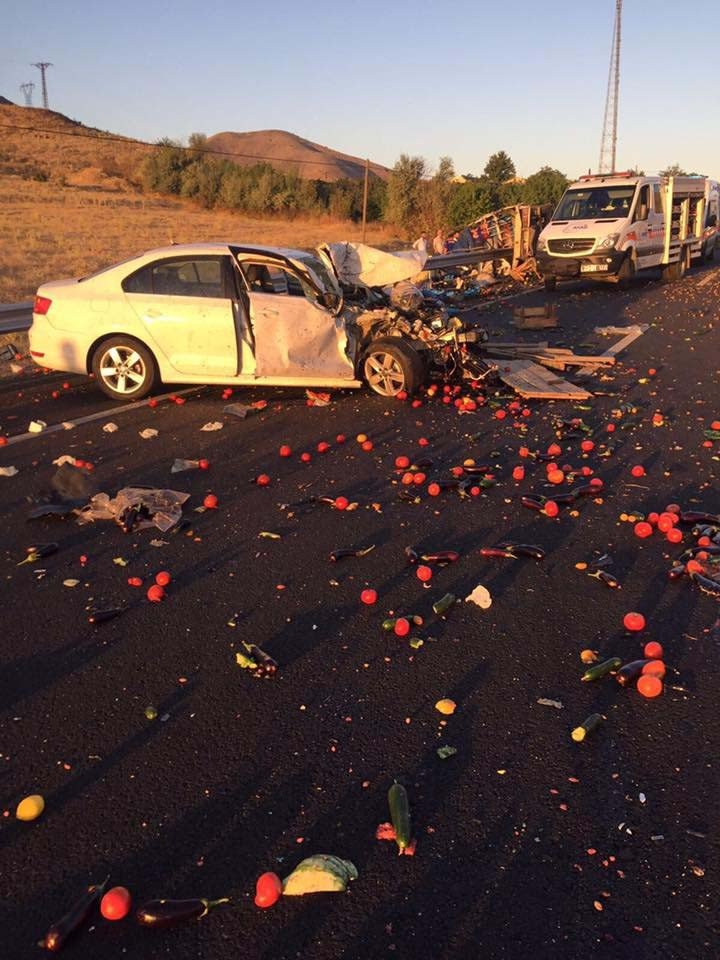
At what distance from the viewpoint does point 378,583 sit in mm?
4762

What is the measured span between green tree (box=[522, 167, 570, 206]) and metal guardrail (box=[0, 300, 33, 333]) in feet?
112

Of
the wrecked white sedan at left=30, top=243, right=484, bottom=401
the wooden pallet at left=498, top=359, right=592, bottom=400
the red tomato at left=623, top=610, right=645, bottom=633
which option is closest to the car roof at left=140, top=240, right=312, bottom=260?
the wrecked white sedan at left=30, top=243, right=484, bottom=401

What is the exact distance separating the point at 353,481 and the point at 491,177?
50.6m

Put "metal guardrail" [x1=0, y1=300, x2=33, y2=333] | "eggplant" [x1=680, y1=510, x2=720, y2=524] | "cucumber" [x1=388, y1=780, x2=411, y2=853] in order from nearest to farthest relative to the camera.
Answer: "cucumber" [x1=388, y1=780, x2=411, y2=853]
"eggplant" [x1=680, y1=510, x2=720, y2=524]
"metal guardrail" [x1=0, y1=300, x2=33, y2=333]

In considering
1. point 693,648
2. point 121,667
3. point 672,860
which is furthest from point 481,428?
point 672,860

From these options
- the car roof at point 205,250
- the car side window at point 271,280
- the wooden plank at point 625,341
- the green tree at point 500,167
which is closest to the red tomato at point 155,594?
the car side window at point 271,280

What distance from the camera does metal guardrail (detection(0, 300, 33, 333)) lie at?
11.4 meters

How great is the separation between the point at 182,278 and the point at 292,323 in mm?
1398

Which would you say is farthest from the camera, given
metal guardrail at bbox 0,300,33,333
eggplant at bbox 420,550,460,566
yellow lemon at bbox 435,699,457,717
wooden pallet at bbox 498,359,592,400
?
metal guardrail at bbox 0,300,33,333

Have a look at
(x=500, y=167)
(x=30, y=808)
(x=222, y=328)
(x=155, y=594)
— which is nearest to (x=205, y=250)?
(x=222, y=328)

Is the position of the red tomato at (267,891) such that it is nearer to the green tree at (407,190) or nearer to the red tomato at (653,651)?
the red tomato at (653,651)

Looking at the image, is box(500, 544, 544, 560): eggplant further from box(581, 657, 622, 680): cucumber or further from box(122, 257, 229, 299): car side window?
box(122, 257, 229, 299): car side window

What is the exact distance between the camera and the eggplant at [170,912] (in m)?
2.47

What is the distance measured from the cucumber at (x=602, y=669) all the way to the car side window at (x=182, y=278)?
6.52 m
